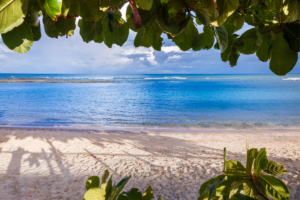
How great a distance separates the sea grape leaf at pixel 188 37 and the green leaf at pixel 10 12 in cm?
58

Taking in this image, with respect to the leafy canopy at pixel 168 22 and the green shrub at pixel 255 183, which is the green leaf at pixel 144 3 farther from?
the green shrub at pixel 255 183

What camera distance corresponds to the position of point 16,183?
353 cm

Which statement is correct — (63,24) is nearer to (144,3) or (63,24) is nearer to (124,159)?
(144,3)

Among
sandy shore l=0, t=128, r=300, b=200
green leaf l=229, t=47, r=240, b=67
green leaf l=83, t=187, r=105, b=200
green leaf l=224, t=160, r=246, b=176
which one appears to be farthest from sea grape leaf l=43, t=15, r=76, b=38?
sandy shore l=0, t=128, r=300, b=200

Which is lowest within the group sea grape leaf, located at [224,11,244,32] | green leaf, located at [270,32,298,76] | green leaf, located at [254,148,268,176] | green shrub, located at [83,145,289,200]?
green shrub, located at [83,145,289,200]

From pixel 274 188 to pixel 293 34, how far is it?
47 cm

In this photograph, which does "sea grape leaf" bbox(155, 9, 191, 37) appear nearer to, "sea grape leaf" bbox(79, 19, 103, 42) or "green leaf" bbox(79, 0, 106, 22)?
"green leaf" bbox(79, 0, 106, 22)

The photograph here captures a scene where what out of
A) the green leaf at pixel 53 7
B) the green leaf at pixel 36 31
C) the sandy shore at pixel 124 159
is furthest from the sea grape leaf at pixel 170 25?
the sandy shore at pixel 124 159

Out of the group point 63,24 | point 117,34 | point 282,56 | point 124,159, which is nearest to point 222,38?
point 282,56

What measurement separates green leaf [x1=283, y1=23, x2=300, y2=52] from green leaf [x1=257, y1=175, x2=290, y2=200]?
0.42 m

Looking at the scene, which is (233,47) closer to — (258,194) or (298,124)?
(258,194)

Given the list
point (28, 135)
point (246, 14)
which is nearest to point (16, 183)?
point (28, 135)

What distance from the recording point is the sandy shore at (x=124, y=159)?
3.42m

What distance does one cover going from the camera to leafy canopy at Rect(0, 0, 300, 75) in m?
0.46
